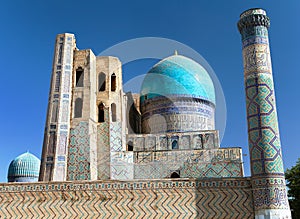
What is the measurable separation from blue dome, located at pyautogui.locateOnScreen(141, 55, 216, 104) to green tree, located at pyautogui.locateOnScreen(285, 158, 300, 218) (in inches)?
232

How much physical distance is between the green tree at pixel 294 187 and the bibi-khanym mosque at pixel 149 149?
212 cm

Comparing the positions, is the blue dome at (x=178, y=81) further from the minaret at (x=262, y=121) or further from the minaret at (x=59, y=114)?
the minaret at (x=262, y=121)

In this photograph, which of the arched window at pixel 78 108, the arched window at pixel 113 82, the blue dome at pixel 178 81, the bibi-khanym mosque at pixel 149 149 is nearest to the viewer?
the bibi-khanym mosque at pixel 149 149

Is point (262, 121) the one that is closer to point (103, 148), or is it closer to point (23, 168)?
point (103, 148)

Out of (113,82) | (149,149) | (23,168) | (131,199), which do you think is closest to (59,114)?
(113,82)

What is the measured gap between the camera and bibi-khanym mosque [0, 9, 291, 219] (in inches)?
323

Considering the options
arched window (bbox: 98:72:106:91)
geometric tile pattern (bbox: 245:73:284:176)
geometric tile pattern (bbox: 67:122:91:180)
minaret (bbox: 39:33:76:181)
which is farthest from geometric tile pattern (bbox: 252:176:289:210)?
arched window (bbox: 98:72:106:91)

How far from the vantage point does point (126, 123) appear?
18016mm

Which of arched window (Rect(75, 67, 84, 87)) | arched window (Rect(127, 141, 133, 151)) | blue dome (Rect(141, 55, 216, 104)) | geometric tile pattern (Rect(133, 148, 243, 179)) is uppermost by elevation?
blue dome (Rect(141, 55, 216, 104))

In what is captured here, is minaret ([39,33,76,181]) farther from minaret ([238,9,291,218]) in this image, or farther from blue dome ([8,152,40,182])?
blue dome ([8,152,40,182])

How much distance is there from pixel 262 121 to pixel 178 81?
35.7ft

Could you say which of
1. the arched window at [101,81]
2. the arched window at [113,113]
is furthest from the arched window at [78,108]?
the arched window at [101,81]

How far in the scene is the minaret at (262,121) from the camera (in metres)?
7.85

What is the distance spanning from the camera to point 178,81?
1908cm
